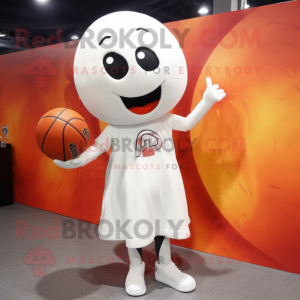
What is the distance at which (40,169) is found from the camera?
3.74 m

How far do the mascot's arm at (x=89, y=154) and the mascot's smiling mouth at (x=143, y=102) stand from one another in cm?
30

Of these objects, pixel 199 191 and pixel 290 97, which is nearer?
pixel 290 97

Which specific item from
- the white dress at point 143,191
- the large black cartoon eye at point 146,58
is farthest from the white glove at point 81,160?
the large black cartoon eye at point 146,58

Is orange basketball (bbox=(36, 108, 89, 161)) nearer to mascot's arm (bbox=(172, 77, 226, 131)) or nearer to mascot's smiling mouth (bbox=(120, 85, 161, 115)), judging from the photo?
mascot's smiling mouth (bbox=(120, 85, 161, 115))

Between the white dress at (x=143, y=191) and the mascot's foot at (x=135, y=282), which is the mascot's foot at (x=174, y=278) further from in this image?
the white dress at (x=143, y=191)

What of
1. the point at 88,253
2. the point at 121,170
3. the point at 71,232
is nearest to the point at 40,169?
the point at 71,232

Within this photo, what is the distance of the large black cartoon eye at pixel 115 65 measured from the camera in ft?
6.04

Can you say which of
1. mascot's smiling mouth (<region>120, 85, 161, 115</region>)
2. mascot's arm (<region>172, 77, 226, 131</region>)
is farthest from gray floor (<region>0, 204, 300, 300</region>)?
mascot's smiling mouth (<region>120, 85, 161, 115</region>)

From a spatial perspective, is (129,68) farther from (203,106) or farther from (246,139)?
(246,139)

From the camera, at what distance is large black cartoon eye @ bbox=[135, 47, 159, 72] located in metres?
1.84

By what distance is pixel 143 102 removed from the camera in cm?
196

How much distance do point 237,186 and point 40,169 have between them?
232 cm

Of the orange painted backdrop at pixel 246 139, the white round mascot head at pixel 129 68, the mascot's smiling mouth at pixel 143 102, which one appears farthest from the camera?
the orange painted backdrop at pixel 246 139

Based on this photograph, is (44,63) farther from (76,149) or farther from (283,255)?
(283,255)
